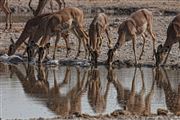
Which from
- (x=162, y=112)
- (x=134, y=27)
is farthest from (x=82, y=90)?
(x=134, y=27)

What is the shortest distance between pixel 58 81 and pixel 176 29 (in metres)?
4.65

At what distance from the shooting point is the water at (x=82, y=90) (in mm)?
13172

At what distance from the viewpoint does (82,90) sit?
1531 centimetres

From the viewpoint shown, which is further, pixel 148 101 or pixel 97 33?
pixel 97 33

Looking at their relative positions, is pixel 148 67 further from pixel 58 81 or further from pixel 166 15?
pixel 166 15

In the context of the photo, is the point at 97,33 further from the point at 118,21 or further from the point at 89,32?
the point at 118,21

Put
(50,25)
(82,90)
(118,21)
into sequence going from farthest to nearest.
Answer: (118,21)
(50,25)
(82,90)

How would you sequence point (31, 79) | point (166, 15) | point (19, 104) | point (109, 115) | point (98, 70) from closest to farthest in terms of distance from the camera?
point (109, 115), point (19, 104), point (31, 79), point (98, 70), point (166, 15)

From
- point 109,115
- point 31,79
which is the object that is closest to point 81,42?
point 31,79

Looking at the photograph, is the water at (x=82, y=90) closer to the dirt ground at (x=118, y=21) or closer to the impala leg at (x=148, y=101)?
the impala leg at (x=148, y=101)

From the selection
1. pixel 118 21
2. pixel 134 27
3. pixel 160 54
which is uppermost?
pixel 134 27

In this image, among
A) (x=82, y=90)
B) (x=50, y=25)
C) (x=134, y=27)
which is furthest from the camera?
(x=50, y=25)

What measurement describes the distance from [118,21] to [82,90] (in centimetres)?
1326

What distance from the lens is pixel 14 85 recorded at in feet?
51.6
